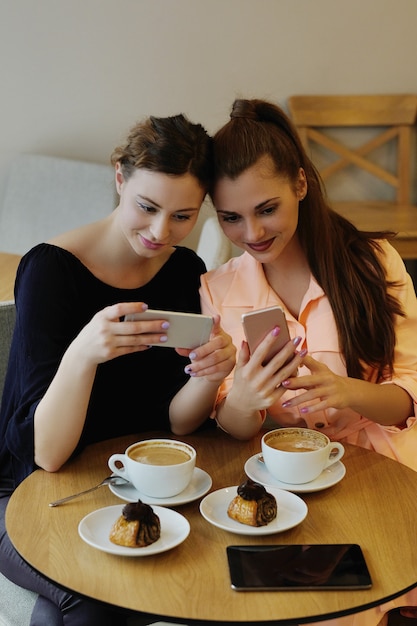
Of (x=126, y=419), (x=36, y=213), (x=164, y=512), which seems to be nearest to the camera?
(x=164, y=512)

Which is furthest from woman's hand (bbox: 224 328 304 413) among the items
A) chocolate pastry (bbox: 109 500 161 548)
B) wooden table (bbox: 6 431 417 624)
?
chocolate pastry (bbox: 109 500 161 548)

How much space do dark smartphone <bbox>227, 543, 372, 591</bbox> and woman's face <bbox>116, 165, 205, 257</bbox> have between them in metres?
0.59

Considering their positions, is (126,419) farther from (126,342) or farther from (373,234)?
(373,234)

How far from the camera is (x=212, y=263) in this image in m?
2.43

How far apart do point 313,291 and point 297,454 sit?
496mm

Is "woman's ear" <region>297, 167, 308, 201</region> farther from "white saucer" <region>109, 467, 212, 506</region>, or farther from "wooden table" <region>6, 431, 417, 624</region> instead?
"white saucer" <region>109, 467, 212, 506</region>

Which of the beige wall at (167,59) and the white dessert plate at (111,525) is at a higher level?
the beige wall at (167,59)

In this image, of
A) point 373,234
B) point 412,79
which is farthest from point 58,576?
point 412,79

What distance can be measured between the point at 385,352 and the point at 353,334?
79mm

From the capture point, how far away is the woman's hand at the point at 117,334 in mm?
1239

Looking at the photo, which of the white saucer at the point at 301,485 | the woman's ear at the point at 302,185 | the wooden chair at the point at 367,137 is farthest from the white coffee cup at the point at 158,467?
the wooden chair at the point at 367,137

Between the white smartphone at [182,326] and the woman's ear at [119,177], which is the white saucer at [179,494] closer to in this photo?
the white smartphone at [182,326]

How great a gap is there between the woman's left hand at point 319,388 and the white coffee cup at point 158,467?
22 cm

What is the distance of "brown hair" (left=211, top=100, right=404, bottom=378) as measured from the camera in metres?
1.60
